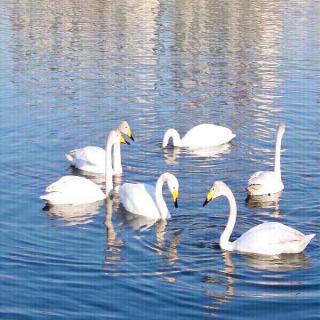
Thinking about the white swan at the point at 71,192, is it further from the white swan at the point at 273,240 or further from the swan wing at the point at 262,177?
the white swan at the point at 273,240

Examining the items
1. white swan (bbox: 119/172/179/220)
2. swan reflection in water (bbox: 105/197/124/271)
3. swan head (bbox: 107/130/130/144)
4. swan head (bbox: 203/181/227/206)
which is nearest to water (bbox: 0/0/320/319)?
swan reflection in water (bbox: 105/197/124/271)

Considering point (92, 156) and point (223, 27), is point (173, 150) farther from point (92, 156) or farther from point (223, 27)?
point (223, 27)

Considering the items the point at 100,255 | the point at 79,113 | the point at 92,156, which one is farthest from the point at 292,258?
the point at 79,113

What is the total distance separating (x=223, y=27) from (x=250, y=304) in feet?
100

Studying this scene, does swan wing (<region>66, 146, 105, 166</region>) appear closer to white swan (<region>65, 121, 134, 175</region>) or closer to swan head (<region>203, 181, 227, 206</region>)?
white swan (<region>65, 121, 134, 175</region>)

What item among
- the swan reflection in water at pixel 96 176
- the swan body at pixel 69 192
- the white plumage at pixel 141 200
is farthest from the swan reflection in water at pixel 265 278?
the swan reflection in water at pixel 96 176

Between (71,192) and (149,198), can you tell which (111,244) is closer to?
(149,198)

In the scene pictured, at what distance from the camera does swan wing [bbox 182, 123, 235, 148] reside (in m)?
21.1

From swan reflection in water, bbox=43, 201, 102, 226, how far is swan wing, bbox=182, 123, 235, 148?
438cm

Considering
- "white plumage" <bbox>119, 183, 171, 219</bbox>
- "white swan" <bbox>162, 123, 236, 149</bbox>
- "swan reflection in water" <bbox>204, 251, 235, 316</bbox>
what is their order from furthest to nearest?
"white swan" <bbox>162, 123, 236, 149</bbox> → "white plumage" <bbox>119, 183, 171, 219</bbox> → "swan reflection in water" <bbox>204, 251, 235, 316</bbox>

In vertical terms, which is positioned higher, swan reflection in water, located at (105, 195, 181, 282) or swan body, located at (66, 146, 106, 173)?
swan body, located at (66, 146, 106, 173)

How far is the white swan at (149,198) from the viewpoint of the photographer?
52.0 feet

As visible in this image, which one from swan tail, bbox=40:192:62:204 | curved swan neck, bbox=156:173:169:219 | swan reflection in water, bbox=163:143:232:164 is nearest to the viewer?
curved swan neck, bbox=156:173:169:219

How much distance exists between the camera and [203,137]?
69.3 ft
